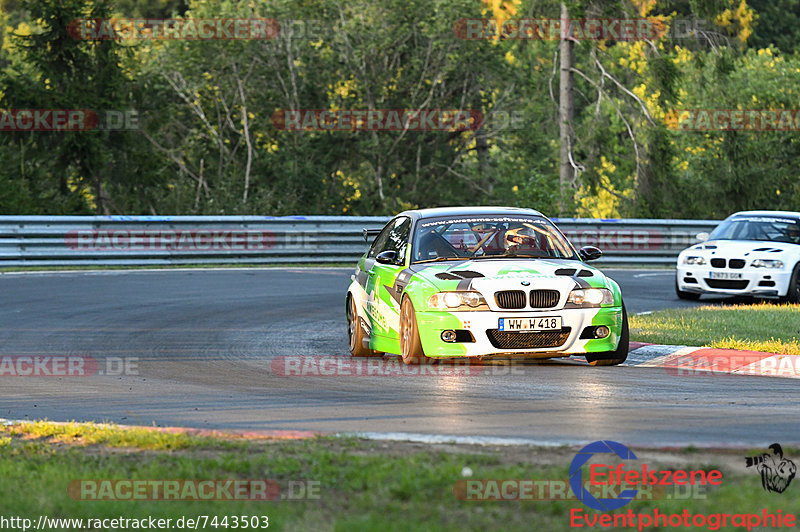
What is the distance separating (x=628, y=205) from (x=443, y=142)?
7.99m

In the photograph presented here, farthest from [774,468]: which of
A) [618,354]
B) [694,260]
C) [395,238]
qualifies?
[694,260]

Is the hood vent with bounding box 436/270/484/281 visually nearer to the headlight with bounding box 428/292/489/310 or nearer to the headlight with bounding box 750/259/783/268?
the headlight with bounding box 428/292/489/310

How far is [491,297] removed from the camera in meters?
11.2

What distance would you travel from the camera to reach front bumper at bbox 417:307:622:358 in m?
11.2

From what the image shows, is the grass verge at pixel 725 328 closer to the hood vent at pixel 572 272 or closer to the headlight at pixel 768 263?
the headlight at pixel 768 263

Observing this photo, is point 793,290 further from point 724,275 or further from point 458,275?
point 458,275

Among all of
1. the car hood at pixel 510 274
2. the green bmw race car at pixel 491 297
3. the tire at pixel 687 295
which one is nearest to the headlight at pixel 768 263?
the tire at pixel 687 295

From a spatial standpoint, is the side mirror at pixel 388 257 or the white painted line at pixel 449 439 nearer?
the white painted line at pixel 449 439

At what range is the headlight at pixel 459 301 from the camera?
1127 cm

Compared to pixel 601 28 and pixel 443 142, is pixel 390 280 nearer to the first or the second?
pixel 601 28

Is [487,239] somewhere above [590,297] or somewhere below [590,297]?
above

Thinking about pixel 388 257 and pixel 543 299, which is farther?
pixel 388 257

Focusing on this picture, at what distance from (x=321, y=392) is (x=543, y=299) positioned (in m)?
2.39

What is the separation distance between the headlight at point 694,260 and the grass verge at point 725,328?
2.23m
